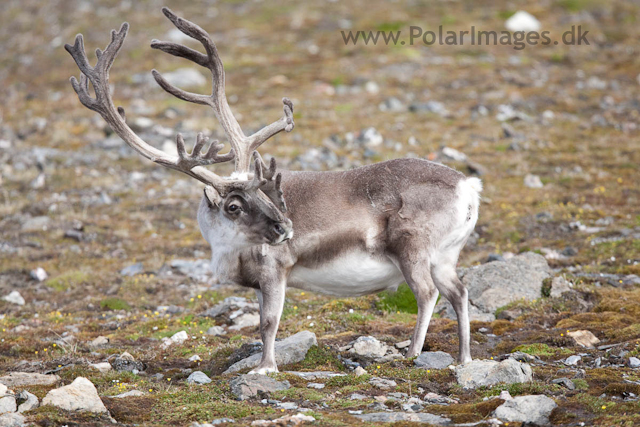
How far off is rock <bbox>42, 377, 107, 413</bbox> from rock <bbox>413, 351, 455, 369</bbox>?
3821 millimetres

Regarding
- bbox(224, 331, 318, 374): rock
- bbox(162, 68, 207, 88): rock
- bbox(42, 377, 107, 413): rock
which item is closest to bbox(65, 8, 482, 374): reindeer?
bbox(224, 331, 318, 374): rock

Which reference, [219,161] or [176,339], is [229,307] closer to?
[176,339]

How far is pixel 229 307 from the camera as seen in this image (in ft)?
42.5

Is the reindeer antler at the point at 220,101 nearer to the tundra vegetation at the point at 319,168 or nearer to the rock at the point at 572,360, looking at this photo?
the tundra vegetation at the point at 319,168

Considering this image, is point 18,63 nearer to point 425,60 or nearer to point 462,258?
point 425,60

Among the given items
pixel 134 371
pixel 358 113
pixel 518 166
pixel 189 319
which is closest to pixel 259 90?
pixel 358 113

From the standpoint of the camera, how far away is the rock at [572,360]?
30.3ft

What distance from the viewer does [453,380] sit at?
329 inches

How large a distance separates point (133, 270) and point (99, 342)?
4222mm

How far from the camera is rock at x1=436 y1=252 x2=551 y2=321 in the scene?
1222cm

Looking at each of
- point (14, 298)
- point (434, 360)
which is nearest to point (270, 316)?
point (434, 360)

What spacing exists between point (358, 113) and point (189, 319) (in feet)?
54.6

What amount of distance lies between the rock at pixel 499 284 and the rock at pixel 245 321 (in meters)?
3.11

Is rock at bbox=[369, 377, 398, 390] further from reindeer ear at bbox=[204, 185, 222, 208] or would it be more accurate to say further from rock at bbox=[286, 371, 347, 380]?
reindeer ear at bbox=[204, 185, 222, 208]
